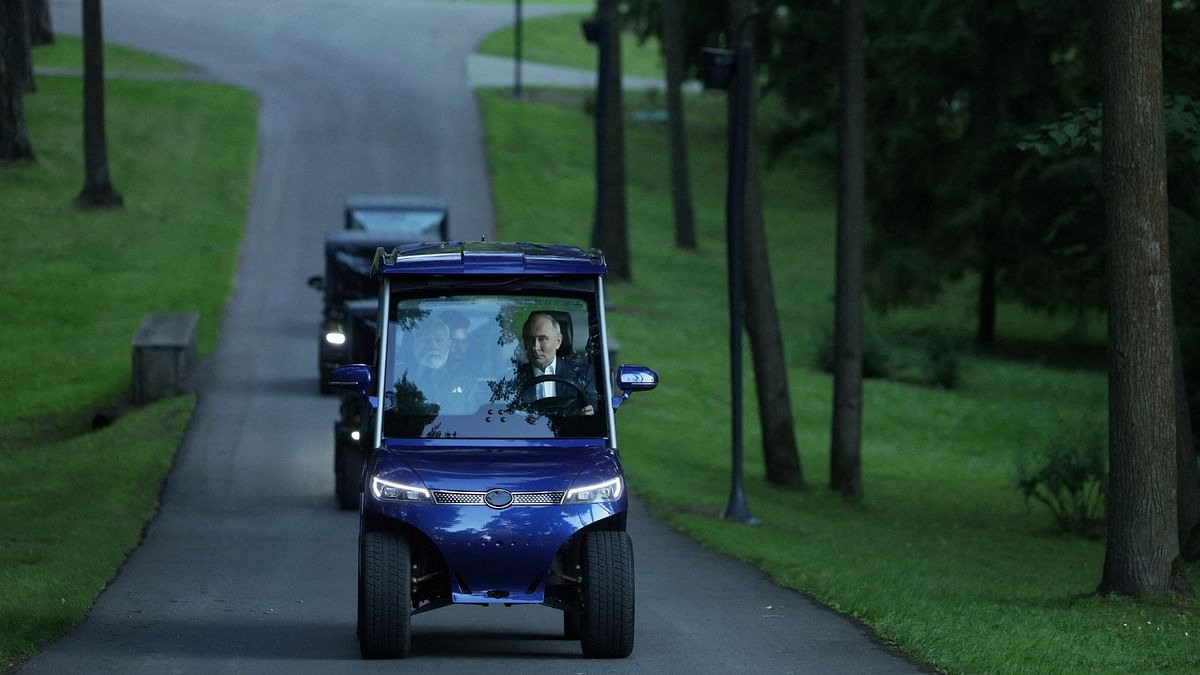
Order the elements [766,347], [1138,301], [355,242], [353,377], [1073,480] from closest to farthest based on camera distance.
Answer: [353,377] → [1138,301] → [1073,480] → [766,347] → [355,242]

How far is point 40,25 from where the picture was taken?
65312 mm

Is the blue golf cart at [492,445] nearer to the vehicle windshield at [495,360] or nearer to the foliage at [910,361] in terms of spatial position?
the vehicle windshield at [495,360]

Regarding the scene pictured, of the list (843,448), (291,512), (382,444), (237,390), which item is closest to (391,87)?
(237,390)

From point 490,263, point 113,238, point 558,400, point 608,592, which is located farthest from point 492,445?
point 113,238

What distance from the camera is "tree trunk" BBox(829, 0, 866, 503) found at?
24.8m

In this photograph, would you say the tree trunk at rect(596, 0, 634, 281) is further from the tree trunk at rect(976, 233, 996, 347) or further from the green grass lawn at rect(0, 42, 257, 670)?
the green grass lawn at rect(0, 42, 257, 670)

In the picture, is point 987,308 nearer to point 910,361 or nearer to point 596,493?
point 910,361

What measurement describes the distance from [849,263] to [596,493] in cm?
1505

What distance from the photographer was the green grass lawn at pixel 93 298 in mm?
16781

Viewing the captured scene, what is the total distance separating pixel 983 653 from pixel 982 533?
12.2m

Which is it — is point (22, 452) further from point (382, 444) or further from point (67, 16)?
point (67, 16)

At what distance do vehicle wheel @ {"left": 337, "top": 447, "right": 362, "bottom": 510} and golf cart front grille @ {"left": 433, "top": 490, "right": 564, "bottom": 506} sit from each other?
892 cm

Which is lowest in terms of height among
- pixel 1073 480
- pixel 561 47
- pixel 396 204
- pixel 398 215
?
pixel 1073 480

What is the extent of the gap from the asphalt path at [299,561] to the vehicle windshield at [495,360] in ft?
4.86
